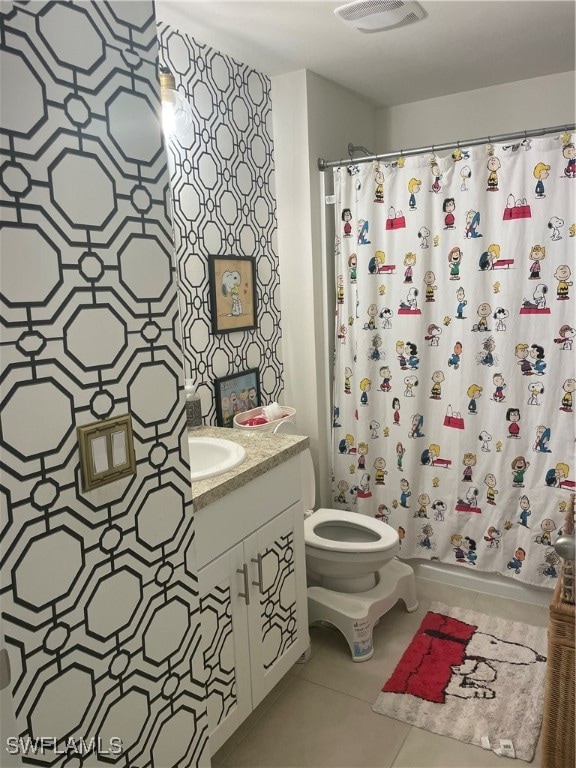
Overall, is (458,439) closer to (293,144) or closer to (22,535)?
(293,144)

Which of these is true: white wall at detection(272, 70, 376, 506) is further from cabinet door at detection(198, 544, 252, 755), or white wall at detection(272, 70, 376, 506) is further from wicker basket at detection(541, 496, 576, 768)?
wicker basket at detection(541, 496, 576, 768)

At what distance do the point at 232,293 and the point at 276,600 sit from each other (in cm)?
124

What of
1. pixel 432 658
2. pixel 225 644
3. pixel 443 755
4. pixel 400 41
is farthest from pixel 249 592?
pixel 400 41

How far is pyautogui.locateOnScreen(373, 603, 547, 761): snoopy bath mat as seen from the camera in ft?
6.32

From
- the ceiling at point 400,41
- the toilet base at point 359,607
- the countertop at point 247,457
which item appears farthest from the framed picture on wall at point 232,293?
the toilet base at point 359,607

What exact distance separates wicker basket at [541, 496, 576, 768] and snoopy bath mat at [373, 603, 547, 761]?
265 mm

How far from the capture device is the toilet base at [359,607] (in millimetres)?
2256

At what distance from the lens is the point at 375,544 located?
231cm

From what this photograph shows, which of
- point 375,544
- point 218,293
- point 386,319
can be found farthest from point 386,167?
point 375,544

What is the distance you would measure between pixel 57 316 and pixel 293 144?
79.8 inches

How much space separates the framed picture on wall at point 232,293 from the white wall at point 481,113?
1.28 meters

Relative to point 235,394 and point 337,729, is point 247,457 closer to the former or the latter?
point 235,394
